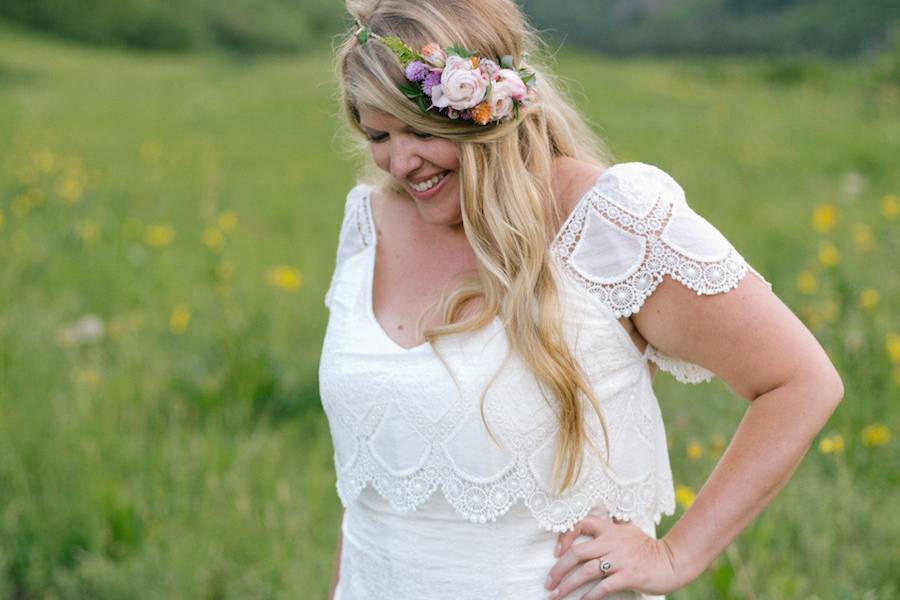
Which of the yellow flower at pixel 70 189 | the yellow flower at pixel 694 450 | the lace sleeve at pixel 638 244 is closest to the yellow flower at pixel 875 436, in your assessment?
the yellow flower at pixel 694 450

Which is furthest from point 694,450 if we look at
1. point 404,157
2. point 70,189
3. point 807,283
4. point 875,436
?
point 70,189

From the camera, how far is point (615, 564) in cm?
173

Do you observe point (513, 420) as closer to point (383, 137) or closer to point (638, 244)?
point (638, 244)

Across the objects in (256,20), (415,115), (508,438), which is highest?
(415,115)

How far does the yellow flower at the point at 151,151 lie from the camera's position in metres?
8.59

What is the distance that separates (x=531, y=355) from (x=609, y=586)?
0.42 m

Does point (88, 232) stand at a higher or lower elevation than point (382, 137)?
lower

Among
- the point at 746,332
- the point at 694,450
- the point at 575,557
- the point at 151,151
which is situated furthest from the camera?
the point at 151,151

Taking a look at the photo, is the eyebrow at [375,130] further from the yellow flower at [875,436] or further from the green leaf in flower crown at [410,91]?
the yellow flower at [875,436]

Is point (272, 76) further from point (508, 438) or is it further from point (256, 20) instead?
point (508, 438)

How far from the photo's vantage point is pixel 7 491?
324cm

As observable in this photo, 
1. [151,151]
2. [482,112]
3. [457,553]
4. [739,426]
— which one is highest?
[482,112]

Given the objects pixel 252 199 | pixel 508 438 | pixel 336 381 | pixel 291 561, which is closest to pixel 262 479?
pixel 291 561

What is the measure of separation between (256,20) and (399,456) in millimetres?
26701
